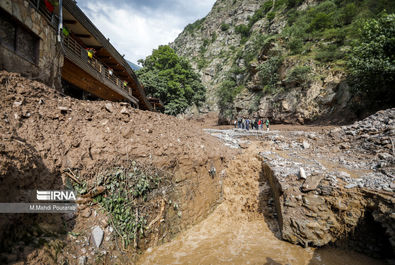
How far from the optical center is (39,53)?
20.4ft

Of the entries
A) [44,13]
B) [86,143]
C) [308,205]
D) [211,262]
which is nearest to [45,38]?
[44,13]

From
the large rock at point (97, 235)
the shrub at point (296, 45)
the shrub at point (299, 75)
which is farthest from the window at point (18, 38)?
the shrub at point (296, 45)

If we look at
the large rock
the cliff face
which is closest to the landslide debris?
the large rock

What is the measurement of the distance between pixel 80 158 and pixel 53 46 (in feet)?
18.0

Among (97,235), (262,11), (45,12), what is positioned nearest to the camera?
(97,235)

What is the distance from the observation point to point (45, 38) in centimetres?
661

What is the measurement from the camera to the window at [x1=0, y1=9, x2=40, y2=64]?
5133mm

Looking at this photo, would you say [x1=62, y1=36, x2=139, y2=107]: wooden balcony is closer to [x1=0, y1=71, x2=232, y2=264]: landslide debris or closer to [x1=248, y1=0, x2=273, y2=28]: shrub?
[x1=0, y1=71, x2=232, y2=264]: landslide debris

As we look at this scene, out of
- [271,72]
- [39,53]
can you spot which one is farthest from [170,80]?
[39,53]

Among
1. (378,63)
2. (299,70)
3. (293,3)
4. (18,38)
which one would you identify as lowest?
(18,38)

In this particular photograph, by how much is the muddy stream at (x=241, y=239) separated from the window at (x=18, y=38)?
727cm

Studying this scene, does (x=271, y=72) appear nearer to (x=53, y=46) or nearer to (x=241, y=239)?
(x=241, y=239)

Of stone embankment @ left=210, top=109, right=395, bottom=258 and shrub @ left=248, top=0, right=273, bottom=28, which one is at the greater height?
shrub @ left=248, top=0, right=273, bottom=28

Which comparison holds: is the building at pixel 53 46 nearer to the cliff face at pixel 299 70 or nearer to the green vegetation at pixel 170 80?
the green vegetation at pixel 170 80
